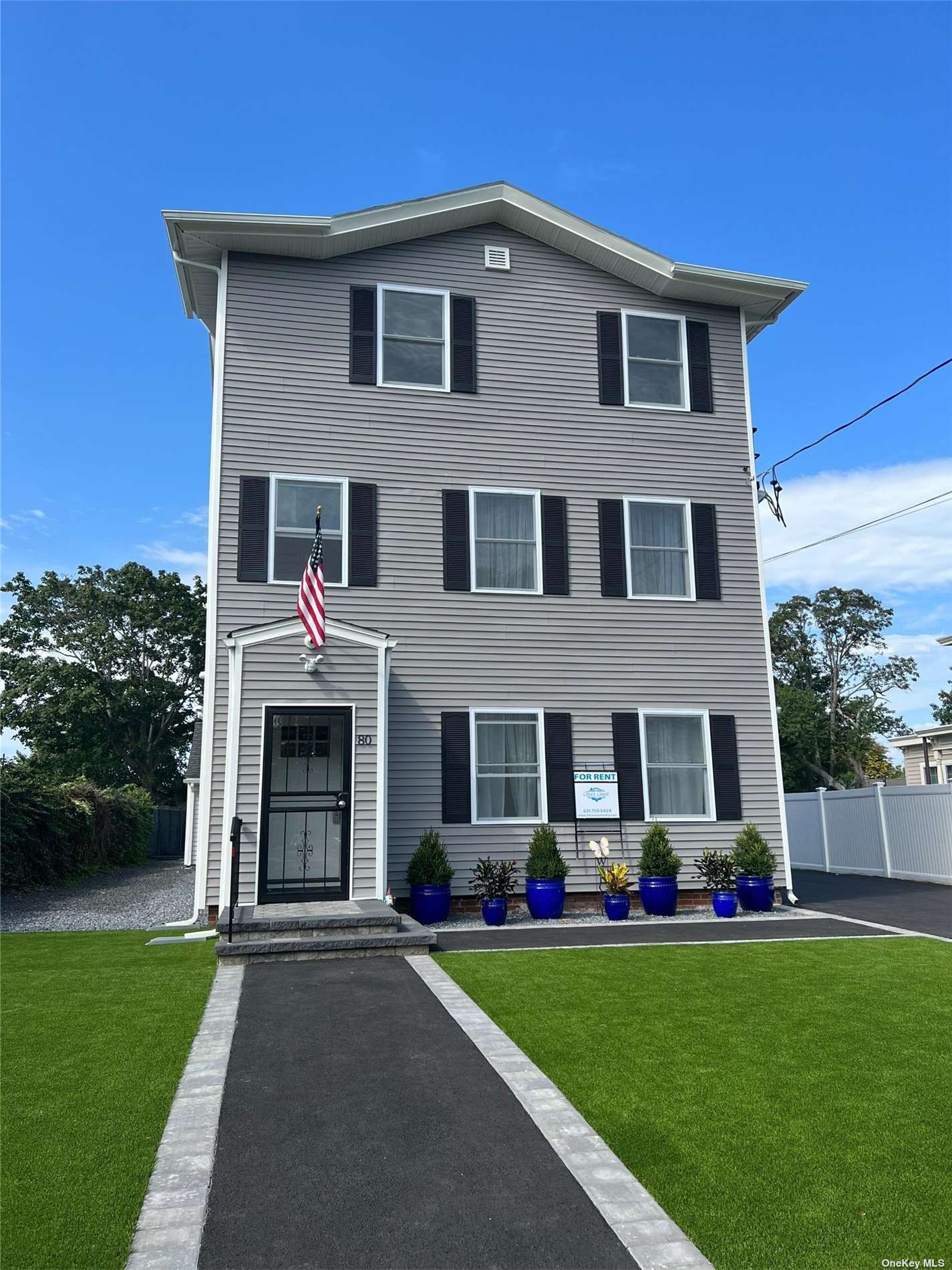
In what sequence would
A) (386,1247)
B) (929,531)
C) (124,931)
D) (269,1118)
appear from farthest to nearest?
(929,531) → (124,931) → (269,1118) → (386,1247)

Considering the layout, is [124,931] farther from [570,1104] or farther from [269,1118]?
[570,1104]

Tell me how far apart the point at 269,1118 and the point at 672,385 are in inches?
483

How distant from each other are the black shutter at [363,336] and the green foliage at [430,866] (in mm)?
6470

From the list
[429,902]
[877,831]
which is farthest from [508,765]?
[877,831]

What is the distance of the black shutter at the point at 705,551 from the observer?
13.6m

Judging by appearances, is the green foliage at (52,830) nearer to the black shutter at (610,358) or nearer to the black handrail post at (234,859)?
the black handrail post at (234,859)

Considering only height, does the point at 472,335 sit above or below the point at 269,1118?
above

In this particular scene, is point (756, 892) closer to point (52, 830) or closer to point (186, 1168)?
point (186, 1168)

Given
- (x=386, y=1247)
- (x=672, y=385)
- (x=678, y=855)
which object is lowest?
(x=386, y=1247)

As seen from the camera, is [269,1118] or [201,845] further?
[201,845]

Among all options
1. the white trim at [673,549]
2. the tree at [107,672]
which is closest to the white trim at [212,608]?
the white trim at [673,549]

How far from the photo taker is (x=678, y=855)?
1268 centimetres

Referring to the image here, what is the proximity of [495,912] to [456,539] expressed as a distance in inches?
198

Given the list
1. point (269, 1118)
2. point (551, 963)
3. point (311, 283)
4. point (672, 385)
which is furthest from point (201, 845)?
point (672, 385)
